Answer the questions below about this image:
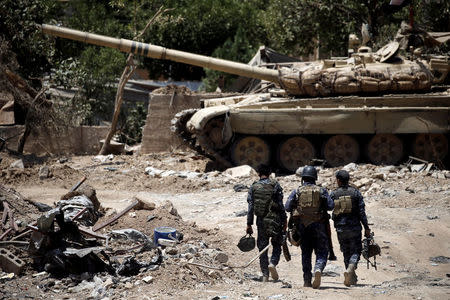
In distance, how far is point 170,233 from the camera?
8852 mm

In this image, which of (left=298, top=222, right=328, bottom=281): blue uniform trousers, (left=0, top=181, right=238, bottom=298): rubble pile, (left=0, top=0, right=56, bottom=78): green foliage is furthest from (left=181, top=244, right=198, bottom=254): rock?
(left=0, top=0, right=56, bottom=78): green foliage

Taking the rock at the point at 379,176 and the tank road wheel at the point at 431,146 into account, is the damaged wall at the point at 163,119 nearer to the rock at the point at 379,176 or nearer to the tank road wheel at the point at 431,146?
the tank road wheel at the point at 431,146

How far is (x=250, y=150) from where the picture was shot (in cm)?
1656

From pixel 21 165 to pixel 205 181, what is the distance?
4329mm

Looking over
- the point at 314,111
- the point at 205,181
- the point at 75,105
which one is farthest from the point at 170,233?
the point at 75,105

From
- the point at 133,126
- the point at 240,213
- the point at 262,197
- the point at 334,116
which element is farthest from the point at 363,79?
the point at 133,126

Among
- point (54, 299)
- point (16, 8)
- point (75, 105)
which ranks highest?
point (16, 8)

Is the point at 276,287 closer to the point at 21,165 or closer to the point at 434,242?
the point at 434,242

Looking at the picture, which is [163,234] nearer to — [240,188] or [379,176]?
[240,188]

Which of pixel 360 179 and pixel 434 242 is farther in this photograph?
pixel 360 179

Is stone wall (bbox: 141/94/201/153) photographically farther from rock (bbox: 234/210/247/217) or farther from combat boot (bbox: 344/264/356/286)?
combat boot (bbox: 344/264/356/286)

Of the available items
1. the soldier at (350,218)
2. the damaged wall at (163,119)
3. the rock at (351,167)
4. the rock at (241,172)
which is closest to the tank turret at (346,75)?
the rock at (351,167)

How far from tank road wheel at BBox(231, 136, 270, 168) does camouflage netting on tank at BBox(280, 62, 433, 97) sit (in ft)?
5.03

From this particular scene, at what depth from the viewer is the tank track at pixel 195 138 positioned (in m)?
16.1
